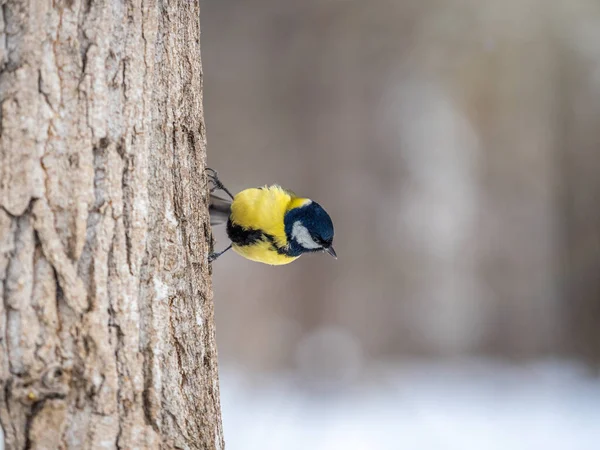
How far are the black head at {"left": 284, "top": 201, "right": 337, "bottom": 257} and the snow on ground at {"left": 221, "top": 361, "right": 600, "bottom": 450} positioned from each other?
1.73m

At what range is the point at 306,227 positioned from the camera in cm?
220

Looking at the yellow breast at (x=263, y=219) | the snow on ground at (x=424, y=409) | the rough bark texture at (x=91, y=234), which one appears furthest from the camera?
the snow on ground at (x=424, y=409)

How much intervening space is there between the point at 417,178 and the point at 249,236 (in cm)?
272

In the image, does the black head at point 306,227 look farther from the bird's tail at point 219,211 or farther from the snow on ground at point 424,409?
the snow on ground at point 424,409

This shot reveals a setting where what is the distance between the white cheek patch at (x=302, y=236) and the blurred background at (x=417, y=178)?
7.39ft

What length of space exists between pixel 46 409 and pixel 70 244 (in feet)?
0.97

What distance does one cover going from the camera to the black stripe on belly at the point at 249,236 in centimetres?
215

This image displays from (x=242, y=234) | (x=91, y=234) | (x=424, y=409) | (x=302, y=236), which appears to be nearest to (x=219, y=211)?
(x=242, y=234)

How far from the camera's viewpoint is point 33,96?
3.56 feet

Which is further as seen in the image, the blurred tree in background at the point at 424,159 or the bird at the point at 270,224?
the blurred tree in background at the point at 424,159

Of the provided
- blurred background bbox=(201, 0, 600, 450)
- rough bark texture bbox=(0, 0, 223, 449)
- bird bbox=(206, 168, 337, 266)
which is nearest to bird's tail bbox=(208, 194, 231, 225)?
bird bbox=(206, 168, 337, 266)

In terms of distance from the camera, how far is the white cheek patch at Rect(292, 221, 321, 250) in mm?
2186

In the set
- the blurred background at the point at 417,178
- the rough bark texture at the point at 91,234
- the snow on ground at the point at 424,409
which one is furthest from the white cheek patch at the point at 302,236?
the blurred background at the point at 417,178

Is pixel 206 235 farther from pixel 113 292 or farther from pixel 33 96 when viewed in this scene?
pixel 33 96
